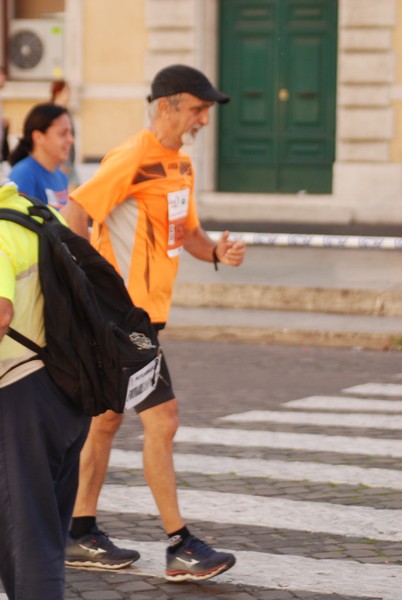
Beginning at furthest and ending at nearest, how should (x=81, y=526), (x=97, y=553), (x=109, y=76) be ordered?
(x=109, y=76) < (x=81, y=526) < (x=97, y=553)

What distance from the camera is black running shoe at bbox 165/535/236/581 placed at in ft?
18.5

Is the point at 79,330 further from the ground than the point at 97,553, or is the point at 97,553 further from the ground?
the point at 79,330

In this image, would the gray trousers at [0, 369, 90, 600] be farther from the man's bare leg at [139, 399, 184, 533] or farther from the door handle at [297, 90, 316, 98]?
the door handle at [297, 90, 316, 98]

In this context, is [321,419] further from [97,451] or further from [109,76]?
[109,76]

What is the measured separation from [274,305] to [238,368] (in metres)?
2.41

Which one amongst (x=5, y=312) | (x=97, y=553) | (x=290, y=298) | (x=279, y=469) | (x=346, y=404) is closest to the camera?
(x=5, y=312)

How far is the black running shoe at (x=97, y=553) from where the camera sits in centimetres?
587

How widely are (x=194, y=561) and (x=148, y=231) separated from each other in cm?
121

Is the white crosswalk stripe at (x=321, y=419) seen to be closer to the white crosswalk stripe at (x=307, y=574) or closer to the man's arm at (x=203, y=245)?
the man's arm at (x=203, y=245)

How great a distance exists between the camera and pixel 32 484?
4395 mm

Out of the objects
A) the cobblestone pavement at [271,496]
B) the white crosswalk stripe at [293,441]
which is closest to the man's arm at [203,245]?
the cobblestone pavement at [271,496]

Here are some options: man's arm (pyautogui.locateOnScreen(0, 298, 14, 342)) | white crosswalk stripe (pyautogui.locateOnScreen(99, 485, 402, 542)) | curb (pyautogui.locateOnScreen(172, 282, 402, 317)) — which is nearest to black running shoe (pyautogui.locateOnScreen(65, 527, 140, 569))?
white crosswalk stripe (pyautogui.locateOnScreen(99, 485, 402, 542))

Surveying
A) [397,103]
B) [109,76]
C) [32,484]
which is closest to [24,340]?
[32,484]

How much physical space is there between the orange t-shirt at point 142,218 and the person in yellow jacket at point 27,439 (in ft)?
4.95
